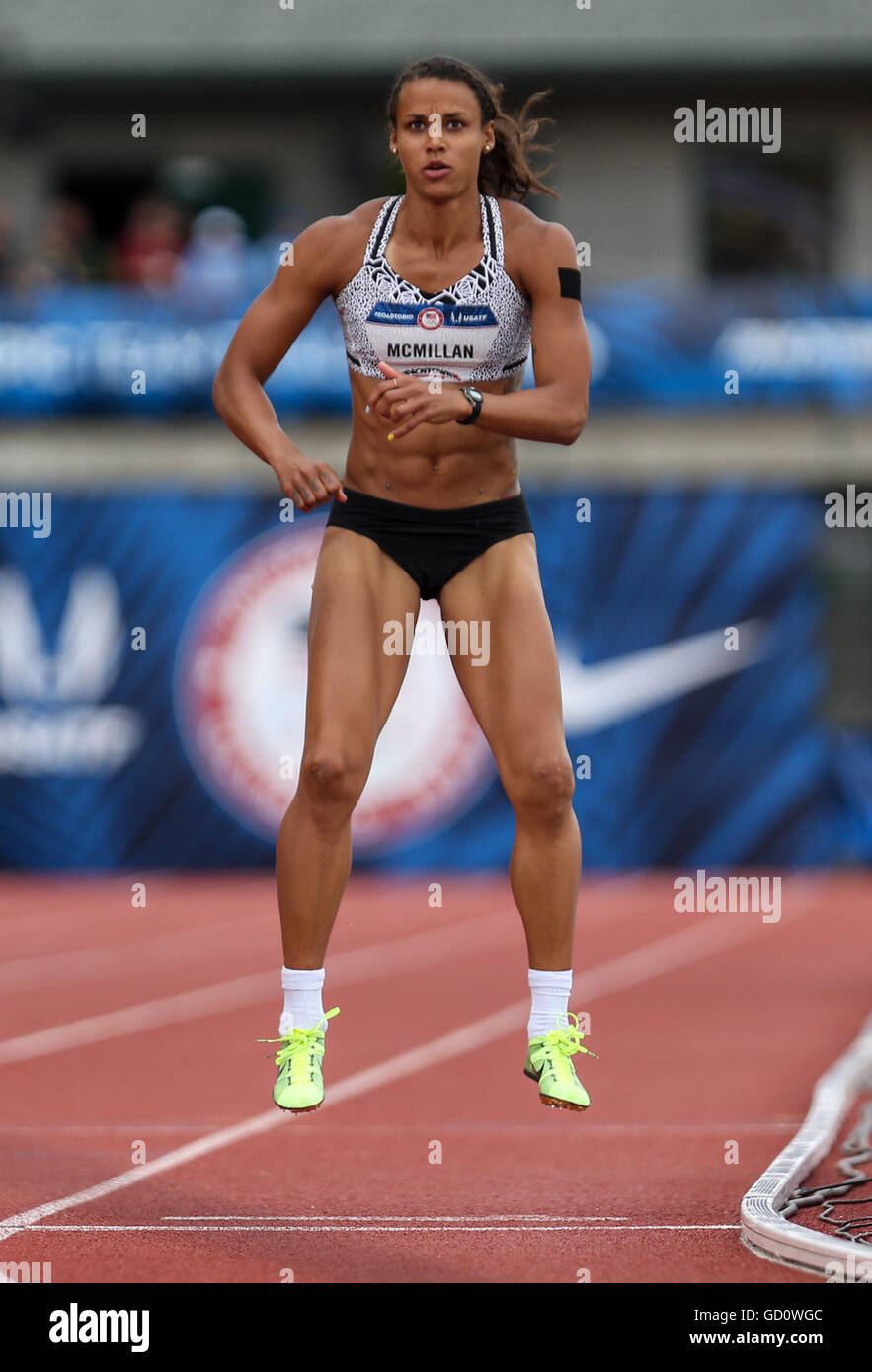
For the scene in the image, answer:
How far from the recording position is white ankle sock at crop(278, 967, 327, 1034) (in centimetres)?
565

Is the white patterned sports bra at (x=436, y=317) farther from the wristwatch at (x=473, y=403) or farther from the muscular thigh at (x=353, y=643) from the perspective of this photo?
the muscular thigh at (x=353, y=643)

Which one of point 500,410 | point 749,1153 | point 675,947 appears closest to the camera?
point 500,410

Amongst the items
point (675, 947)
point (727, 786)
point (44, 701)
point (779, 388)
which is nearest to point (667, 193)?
point (779, 388)

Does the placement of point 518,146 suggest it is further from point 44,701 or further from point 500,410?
point 44,701

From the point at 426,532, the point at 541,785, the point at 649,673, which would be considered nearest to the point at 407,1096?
the point at 541,785

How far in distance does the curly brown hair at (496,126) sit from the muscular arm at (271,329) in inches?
14.7

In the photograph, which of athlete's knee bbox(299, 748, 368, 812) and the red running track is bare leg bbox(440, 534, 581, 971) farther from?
the red running track

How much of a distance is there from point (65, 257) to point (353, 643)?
14238 millimetres

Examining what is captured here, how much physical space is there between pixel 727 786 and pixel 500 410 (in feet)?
42.4

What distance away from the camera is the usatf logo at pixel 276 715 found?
17.5 m

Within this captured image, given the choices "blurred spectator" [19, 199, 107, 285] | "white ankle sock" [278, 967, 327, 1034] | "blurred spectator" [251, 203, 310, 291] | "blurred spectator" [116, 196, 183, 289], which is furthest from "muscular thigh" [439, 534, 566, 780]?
"blurred spectator" [19, 199, 107, 285]

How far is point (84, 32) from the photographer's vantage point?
77.0ft

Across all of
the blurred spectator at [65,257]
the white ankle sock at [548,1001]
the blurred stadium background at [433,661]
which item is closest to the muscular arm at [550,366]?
the white ankle sock at [548,1001]

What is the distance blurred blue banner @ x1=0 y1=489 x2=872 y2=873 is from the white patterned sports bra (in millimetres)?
12064
